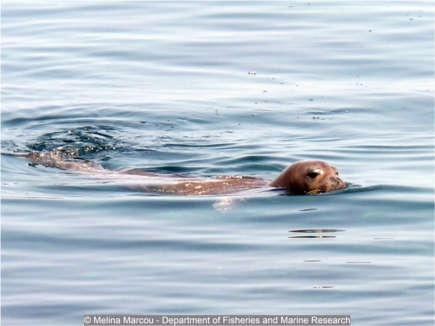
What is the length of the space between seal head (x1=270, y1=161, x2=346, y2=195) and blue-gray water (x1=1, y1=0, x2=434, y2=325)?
195 mm

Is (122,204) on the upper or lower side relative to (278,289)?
upper

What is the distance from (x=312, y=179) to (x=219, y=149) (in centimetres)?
235

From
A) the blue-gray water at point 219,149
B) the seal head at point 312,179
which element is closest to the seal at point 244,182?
the seal head at point 312,179

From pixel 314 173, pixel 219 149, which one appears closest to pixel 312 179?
pixel 314 173

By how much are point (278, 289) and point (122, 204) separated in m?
2.87

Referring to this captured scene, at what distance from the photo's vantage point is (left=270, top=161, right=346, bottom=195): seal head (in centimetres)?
1207

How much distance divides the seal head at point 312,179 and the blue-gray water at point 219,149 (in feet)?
0.64

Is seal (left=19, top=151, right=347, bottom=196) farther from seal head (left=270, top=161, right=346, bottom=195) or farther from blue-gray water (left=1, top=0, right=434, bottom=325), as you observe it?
blue-gray water (left=1, top=0, right=434, bottom=325)

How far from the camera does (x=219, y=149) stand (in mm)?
14258

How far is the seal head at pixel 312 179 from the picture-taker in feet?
39.6

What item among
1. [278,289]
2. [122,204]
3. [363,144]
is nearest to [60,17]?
[363,144]

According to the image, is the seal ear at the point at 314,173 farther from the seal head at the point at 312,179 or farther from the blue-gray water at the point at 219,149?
the blue-gray water at the point at 219,149

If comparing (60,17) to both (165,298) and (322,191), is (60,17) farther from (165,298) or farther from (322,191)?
(165,298)

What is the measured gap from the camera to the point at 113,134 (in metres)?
14.9
